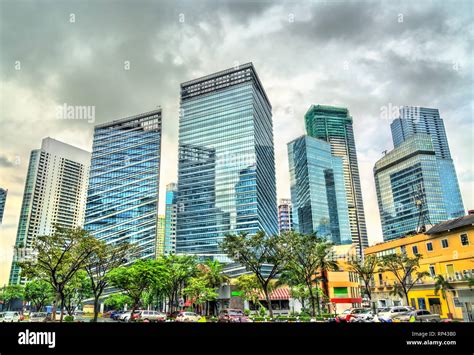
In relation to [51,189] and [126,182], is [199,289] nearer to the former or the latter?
[126,182]

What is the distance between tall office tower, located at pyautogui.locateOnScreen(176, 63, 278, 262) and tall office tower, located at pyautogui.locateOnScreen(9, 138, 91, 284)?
7034cm

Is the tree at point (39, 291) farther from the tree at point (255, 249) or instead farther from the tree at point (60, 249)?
the tree at point (255, 249)

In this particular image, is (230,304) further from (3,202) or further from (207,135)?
(3,202)

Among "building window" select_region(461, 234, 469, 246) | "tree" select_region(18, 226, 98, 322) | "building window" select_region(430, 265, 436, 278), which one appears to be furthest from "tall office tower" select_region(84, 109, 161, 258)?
"building window" select_region(461, 234, 469, 246)

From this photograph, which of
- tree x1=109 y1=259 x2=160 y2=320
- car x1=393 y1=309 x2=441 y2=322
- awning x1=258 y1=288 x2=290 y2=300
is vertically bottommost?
car x1=393 y1=309 x2=441 y2=322

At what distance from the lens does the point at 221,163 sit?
150 meters

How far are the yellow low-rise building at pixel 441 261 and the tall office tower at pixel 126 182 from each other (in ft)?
374

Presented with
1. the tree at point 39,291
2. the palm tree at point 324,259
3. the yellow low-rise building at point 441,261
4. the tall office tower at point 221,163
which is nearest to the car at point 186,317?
the palm tree at point 324,259

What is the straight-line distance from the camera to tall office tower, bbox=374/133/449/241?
170 m

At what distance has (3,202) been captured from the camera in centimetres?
16938

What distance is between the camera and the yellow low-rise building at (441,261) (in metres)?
37.0

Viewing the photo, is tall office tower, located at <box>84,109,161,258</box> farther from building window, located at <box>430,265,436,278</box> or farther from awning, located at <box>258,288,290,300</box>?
building window, located at <box>430,265,436,278</box>

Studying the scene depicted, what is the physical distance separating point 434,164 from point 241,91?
102983mm
